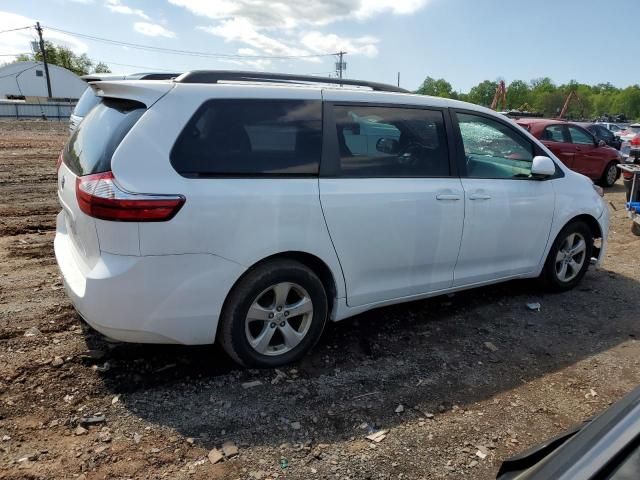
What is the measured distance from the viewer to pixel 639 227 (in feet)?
26.1

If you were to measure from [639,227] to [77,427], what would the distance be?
26.6 ft

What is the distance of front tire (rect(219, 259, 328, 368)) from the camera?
325cm

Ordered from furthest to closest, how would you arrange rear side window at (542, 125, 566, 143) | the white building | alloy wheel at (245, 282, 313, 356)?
the white building → rear side window at (542, 125, 566, 143) → alloy wheel at (245, 282, 313, 356)

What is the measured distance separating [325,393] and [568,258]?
125 inches

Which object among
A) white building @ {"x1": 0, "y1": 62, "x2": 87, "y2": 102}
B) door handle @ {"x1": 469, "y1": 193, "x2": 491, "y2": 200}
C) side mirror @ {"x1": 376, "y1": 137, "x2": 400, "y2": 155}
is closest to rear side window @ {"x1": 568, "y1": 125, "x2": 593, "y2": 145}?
door handle @ {"x1": 469, "y1": 193, "x2": 491, "y2": 200}

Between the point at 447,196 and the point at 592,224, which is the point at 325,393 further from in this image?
the point at 592,224

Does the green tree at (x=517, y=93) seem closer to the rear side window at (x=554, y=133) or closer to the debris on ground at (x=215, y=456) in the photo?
the rear side window at (x=554, y=133)

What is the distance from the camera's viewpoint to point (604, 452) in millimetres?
1324

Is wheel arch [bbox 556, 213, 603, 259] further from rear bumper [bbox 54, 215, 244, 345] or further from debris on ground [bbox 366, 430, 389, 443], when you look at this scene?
rear bumper [bbox 54, 215, 244, 345]

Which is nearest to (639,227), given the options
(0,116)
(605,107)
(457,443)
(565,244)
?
(565,244)

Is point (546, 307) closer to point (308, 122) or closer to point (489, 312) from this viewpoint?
point (489, 312)

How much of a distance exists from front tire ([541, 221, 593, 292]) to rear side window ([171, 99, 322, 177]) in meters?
2.85

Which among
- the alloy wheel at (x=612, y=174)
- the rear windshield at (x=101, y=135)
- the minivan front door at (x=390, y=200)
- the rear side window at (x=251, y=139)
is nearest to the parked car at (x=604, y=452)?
the minivan front door at (x=390, y=200)

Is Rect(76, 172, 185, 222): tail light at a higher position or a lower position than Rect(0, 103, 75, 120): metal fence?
higher
